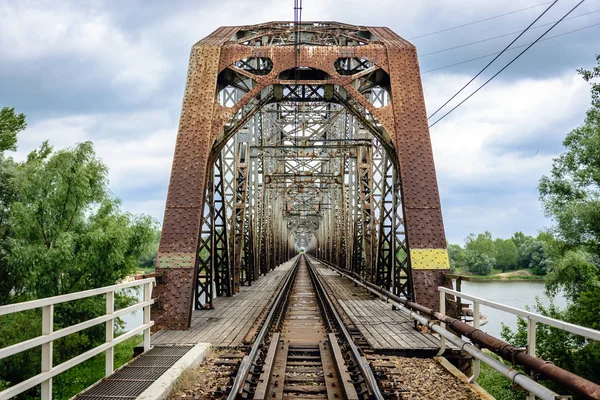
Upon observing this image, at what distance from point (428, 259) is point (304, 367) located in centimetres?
333

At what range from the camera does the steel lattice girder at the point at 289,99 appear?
7.86 metres

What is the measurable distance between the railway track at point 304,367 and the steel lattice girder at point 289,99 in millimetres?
1768

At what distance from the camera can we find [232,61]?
9250 mm

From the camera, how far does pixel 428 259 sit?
8000mm

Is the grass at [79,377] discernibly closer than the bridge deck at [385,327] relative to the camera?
No

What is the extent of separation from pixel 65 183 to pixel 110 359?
50.6 ft

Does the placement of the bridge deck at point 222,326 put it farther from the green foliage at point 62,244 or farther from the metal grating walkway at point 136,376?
the green foliage at point 62,244

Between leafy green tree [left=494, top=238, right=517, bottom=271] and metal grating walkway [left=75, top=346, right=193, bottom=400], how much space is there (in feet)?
280

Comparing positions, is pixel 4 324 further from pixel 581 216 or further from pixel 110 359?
pixel 581 216

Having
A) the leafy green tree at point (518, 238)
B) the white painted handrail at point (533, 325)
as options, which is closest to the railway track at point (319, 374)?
the white painted handrail at point (533, 325)

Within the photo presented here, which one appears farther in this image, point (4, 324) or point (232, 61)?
point (4, 324)

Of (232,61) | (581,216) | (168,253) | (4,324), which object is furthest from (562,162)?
(4,324)

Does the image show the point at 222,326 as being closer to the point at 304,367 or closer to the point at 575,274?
the point at 304,367

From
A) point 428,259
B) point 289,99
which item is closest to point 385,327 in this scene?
point 428,259
